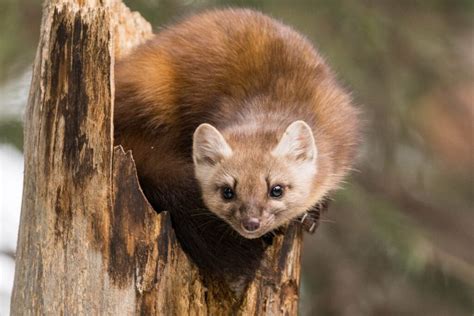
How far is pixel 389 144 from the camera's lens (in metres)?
9.70

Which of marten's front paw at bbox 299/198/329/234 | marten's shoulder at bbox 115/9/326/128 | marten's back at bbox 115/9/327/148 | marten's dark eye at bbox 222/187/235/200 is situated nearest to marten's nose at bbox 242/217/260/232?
marten's dark eye at bbox 222/187/235/200

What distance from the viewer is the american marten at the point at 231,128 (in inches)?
213

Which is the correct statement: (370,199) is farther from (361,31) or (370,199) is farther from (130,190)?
(130,190)

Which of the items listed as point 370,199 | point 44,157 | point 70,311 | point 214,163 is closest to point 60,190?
point 44,157

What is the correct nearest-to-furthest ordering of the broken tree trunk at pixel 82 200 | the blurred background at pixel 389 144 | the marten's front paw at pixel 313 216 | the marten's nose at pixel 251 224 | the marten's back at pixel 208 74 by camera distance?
the broken tree trunk at pixel 82 200, the marten's nose at pixel 251 224, the marten's front paw at pixel 313 216, the marten's back at pixel 208 74, the blurred background at pixel 389 144

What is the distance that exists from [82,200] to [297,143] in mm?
1230

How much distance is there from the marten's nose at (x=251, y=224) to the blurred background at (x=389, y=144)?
2.71 meters

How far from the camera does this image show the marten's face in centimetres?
541

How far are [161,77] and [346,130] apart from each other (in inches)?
43.6

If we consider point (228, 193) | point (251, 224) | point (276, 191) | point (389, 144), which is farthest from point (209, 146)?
point (389, 144)

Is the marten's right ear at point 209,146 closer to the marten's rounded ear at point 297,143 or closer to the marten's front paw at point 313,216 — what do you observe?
A: the marten's rounded ear at point 297,143

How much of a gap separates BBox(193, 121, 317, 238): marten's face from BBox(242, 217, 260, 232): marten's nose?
0.29 feet

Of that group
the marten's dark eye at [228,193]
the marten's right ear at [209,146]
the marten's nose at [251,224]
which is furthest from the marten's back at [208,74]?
the marten's nose at [251,224]

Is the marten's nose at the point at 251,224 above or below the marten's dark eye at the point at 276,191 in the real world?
below
